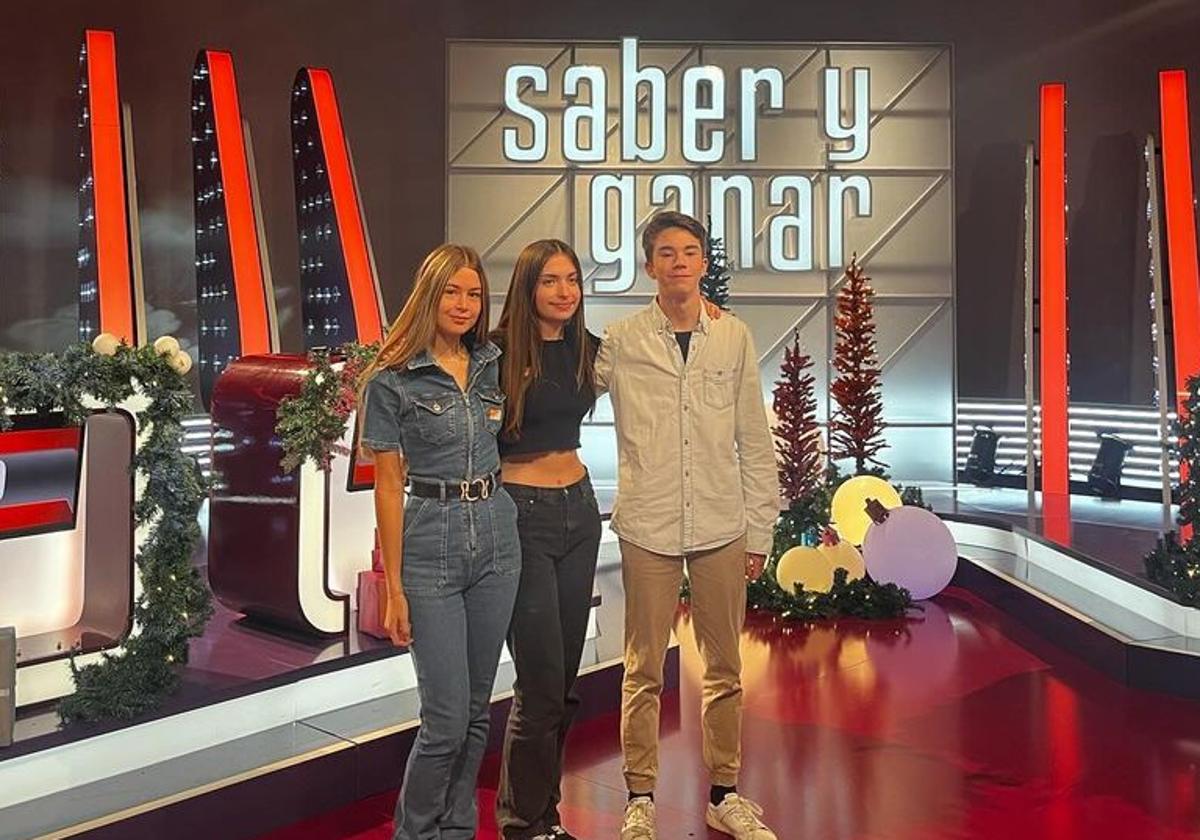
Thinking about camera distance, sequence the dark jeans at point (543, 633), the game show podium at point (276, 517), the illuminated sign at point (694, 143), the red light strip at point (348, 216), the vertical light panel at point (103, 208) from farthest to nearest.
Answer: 1. the illuminated sign at point (694, 143)
2. the red light strip at point (348, 216)
3. the vertical light panel at point (103, 208)
4. the game show podium at point (276, 517)
5. the dark jeans at point (543, 633)

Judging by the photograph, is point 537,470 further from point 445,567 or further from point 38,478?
point 38,478

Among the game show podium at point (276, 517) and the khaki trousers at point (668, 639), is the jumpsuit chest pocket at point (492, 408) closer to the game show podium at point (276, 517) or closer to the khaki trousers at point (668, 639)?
the khaki trousers at point (668, 639)

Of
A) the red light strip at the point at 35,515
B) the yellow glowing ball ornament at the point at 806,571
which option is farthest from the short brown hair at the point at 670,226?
the yellow glowing ball ornament at the point at 806,571

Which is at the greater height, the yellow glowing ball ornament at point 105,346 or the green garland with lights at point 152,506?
the yellow glowing ball ornament at point 105,346

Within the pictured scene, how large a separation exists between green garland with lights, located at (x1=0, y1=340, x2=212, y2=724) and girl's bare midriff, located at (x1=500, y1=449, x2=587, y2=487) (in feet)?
4.00

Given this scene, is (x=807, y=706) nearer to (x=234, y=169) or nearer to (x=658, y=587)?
(x=658, y=587)

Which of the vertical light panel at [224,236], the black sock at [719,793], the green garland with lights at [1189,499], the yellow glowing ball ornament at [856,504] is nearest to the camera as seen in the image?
the black sock at [719,793]

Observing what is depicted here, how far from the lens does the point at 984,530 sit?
22.9 ft

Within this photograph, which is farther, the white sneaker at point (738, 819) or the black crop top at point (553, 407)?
the white sneaker at point (738, 819)

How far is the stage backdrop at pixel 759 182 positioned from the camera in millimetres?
9828

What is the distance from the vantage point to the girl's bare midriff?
8.56ft

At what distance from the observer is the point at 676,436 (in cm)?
283

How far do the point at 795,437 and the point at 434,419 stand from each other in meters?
4.60

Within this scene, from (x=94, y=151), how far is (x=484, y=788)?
5188 mm
